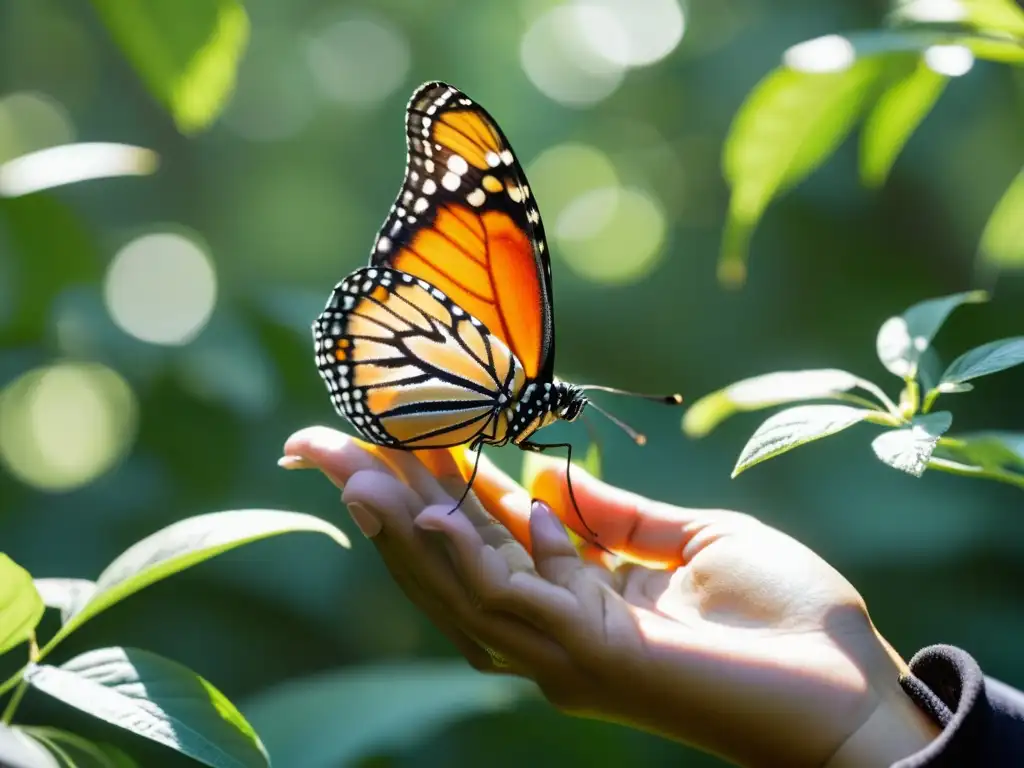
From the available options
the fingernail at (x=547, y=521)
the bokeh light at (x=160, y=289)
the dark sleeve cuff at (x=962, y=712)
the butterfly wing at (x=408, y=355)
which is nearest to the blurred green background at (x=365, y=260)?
the bokeh light at (x=160, y=289)

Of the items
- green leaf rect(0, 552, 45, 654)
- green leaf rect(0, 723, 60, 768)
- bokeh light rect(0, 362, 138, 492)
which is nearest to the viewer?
green leaf rect(0, 723, 60, 768)

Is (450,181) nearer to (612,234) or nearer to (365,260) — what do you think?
(365,260)

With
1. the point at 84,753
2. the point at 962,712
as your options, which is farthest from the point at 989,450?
the point at 84,753

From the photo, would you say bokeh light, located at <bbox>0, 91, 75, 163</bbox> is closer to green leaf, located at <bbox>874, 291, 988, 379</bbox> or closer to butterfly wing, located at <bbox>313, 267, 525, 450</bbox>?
butterfly wing, located at <bbox>313, 267, 525, 450</bbox>

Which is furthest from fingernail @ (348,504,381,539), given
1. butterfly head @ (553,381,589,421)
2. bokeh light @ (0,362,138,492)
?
bokeh light @ (0,362,138,492)

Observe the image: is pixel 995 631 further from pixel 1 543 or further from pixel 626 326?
pixel 1 543

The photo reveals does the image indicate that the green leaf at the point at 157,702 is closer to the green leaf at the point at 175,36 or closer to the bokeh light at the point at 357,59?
the green leaf at the point at 175,36
